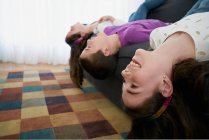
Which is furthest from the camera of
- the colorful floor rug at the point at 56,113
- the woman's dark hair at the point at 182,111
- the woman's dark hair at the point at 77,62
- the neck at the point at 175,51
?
the woman's dark hair at the point at 77,62

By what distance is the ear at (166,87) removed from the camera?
0.64m

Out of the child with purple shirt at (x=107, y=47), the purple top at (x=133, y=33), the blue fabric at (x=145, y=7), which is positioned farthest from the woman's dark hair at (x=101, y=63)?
the blue fabric at (x=145, y=7)

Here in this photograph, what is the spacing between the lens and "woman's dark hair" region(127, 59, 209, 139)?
1.97ft

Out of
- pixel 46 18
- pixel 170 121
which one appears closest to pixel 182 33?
pixel 170 121

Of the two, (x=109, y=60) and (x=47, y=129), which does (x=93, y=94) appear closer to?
(x=109, y=60)

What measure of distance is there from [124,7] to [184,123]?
2.42m

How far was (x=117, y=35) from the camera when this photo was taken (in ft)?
4.28

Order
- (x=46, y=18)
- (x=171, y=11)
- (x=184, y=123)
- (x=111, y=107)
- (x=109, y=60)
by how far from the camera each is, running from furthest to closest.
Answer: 1. (x=46, y=18)
2. (x=171, y=11)
3. (x=111, y=107)
4. (x=109, y=60)
5. (x=184, y=123)

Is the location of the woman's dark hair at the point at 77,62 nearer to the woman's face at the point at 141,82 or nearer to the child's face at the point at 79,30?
the child's face at the point at 79,30

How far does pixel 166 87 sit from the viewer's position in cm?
65

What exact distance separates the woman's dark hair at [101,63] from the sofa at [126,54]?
0.10 feet

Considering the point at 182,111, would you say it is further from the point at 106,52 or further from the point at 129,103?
the point at 106,52

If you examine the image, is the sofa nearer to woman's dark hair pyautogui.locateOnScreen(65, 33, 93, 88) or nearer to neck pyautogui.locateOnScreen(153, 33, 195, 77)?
woman's dark hair pyautogui.locateOnScreen(65, 33, 93, 88)

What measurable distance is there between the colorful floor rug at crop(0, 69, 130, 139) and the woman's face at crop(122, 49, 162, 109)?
1.20 feet
